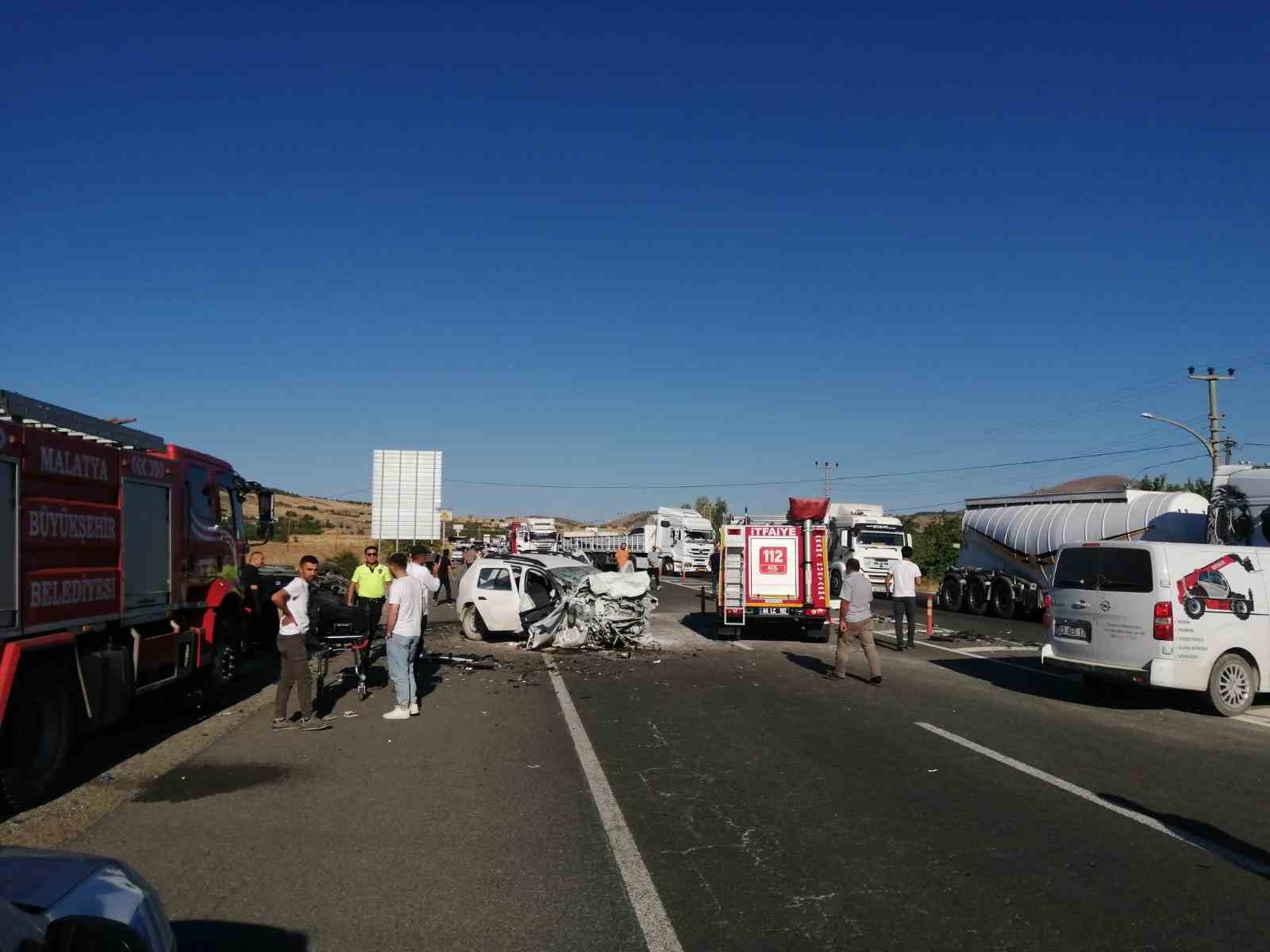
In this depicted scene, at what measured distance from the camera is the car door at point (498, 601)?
19.0 meters

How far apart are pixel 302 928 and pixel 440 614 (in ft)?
71.6

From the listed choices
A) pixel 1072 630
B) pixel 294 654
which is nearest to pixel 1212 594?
pixel 1072 630

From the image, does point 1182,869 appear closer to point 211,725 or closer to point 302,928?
point 302,928

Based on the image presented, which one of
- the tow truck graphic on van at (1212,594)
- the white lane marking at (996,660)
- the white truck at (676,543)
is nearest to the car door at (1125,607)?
the tow truck graphic on van at (1212,594)

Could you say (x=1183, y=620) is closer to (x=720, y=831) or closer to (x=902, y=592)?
(x=720, y=831)

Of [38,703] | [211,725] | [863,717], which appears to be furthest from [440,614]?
[38,703]

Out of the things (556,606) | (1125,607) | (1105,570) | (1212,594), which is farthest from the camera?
(556,606)

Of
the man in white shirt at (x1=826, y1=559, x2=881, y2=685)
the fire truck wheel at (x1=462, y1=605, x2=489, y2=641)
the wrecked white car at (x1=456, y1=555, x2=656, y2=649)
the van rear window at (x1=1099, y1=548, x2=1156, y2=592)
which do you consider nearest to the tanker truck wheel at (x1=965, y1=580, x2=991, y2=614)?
the wrecked white car at (x1=456, y1=555, x2=656, y2=649)

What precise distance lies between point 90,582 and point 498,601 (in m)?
10.7

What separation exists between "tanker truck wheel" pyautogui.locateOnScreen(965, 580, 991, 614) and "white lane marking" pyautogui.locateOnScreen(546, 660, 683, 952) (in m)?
20.9

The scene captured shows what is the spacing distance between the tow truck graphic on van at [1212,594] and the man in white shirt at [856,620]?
12.9ft

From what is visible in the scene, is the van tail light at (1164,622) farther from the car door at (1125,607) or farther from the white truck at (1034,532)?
the white truck at (1034,532)

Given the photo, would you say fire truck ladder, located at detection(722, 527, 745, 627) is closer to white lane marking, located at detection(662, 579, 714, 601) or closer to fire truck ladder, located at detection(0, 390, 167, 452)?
fire truck ladder, located at detection(0, 390, 167, 452)

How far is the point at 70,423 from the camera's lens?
851 centimetres
